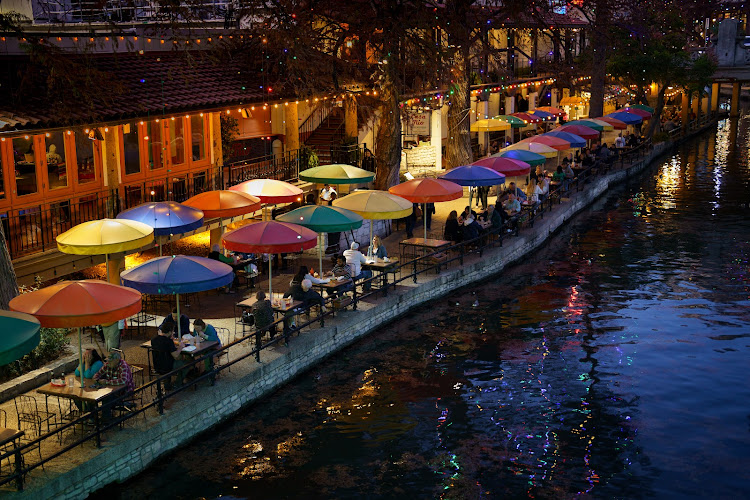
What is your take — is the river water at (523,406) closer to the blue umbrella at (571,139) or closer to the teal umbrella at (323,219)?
the teal umbrella at (323,219)

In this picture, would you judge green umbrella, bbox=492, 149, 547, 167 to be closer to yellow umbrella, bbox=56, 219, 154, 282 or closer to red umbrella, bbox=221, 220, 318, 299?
red umbrella, bbox=221, 220, 318, 299

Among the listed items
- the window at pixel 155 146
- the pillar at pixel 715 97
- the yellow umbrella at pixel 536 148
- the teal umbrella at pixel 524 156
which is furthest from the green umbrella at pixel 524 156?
the pillar at pixel 715 97

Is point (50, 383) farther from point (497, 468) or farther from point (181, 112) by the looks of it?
point (181, 112)

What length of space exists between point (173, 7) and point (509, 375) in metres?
12.6

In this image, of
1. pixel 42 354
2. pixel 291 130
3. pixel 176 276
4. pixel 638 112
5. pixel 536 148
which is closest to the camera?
pixel 176 276

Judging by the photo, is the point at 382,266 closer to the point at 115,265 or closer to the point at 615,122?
the point at 115,265

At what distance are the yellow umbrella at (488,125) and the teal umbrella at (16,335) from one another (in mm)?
30739

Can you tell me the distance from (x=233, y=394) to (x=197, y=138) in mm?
11936

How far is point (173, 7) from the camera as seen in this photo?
22484 millimetres

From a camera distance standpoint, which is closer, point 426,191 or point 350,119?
point 426,191

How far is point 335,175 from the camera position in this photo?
24.3m

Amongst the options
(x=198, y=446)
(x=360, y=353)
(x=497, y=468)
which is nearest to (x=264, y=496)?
(x=198, y=446)

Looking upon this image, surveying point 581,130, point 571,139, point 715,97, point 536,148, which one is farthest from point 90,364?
point 715,97

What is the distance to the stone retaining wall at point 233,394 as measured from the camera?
12719 mm
